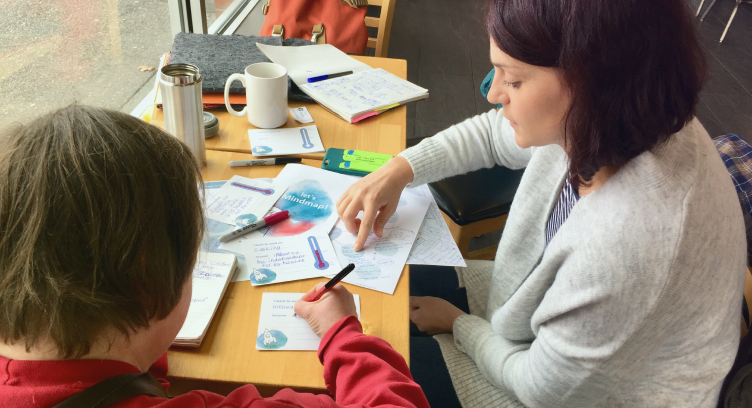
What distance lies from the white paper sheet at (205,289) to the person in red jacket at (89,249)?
0.19 metres

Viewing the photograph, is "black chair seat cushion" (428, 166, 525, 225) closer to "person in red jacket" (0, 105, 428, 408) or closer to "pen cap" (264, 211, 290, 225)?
"pen cap" (264, 211, 290, 225)

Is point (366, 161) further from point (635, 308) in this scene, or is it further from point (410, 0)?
point (410, 0)

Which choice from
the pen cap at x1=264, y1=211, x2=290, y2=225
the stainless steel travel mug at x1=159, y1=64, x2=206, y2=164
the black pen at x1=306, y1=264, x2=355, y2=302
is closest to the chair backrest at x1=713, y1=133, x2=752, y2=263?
the black pen at x1=306, y1=264, x2=355, y2=302

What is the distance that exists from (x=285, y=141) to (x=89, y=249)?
32.5 inches

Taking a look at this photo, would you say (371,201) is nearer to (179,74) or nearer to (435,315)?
(435,315)

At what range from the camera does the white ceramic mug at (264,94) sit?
125cm

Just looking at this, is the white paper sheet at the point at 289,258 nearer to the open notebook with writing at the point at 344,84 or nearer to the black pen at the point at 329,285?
the black pen at the point at 329,285

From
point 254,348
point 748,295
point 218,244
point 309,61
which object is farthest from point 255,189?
point 748,295

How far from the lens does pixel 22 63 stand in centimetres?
149

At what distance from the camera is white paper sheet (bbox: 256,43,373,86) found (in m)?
1.51

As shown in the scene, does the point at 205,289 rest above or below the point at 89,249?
below

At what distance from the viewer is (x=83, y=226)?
47cm

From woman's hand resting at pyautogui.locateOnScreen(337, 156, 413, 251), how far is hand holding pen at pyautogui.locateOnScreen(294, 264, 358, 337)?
15cm

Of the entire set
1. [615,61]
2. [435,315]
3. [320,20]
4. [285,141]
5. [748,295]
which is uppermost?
[615,61]
